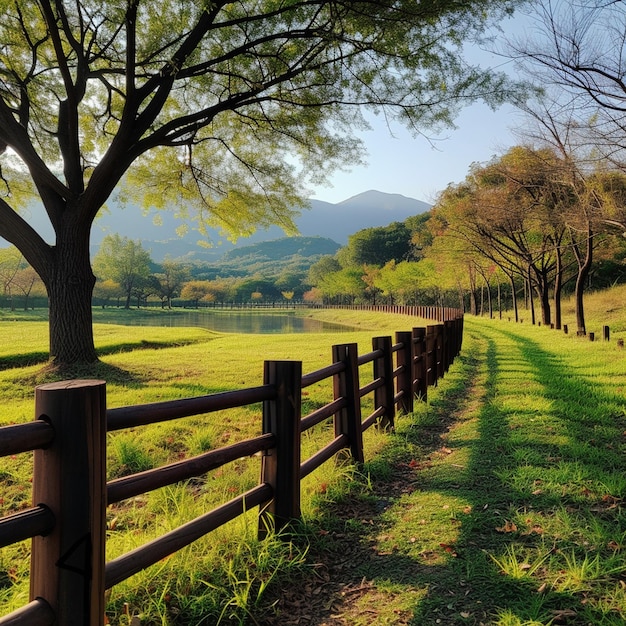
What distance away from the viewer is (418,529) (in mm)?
3727

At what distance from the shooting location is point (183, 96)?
13516 mm

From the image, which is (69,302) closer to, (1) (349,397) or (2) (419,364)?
(2) (419,364)

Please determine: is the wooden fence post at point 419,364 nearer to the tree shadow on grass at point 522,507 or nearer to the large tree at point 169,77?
the tree shadow on grass at point 522,507

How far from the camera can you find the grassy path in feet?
8.92

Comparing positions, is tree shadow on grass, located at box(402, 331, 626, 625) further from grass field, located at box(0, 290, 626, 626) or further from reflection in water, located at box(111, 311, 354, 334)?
reflection in water, located at box(111, 311, 354, 334)

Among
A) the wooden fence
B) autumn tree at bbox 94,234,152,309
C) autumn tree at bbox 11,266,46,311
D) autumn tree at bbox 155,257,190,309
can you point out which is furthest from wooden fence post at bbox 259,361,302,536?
autumn tree at bbox 155,257,190,309

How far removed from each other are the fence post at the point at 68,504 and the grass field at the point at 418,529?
0.70 m

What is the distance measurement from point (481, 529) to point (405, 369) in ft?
12.6

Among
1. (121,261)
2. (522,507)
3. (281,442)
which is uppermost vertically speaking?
(121,261)

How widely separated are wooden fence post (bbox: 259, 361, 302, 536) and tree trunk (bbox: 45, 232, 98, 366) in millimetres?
8428

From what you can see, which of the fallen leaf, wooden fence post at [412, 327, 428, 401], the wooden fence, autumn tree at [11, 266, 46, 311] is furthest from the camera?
autumn tree at [11, 266, 46, 311]

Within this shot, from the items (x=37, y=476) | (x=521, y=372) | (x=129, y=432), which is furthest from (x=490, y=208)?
(x=37, y=476)

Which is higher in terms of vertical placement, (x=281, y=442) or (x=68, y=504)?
(x=68, y=504)

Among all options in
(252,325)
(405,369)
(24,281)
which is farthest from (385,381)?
(24,281)
